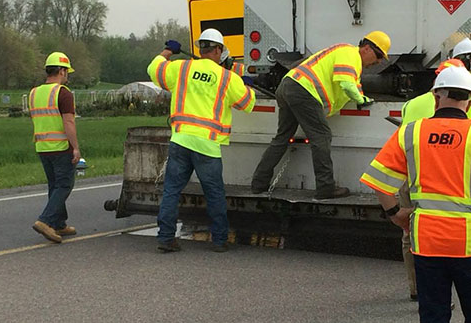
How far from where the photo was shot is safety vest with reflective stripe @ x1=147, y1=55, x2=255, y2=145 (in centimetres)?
748

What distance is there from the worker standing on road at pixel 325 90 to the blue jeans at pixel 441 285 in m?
3.38

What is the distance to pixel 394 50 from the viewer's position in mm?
7949

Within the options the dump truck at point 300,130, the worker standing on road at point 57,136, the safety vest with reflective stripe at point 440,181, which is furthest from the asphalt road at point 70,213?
the safety vest with reflective stripe at point 440,181

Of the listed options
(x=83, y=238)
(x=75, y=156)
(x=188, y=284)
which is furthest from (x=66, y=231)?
(x=188, y=284)

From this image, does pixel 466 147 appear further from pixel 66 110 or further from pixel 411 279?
pixel 66 110

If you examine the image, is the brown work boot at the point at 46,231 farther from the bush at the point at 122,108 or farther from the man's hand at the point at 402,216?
the bush at the point at 122,108

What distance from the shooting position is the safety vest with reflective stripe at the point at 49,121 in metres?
8.12

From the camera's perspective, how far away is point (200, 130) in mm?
7473

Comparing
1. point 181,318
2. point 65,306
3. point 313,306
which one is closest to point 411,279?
point 313,306

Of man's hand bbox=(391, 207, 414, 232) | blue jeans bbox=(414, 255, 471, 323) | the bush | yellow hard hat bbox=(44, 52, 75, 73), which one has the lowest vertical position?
the bush

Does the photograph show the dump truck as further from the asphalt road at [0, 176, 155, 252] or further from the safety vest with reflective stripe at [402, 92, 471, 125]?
the safety vest with reflective stripe at [402, 92, 471, 125]

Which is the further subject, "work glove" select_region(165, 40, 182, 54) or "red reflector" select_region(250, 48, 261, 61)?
"red reflector" select_region(250, 48, 261, 61)

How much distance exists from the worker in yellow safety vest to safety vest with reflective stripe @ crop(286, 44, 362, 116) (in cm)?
115

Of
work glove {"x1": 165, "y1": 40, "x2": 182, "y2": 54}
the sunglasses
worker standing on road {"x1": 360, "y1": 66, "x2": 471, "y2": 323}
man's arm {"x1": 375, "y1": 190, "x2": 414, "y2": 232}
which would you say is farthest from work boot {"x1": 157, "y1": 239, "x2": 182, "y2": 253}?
worker standing on road {"x1": 360, "y1": 66, "x2": 471, "y2": 323}
